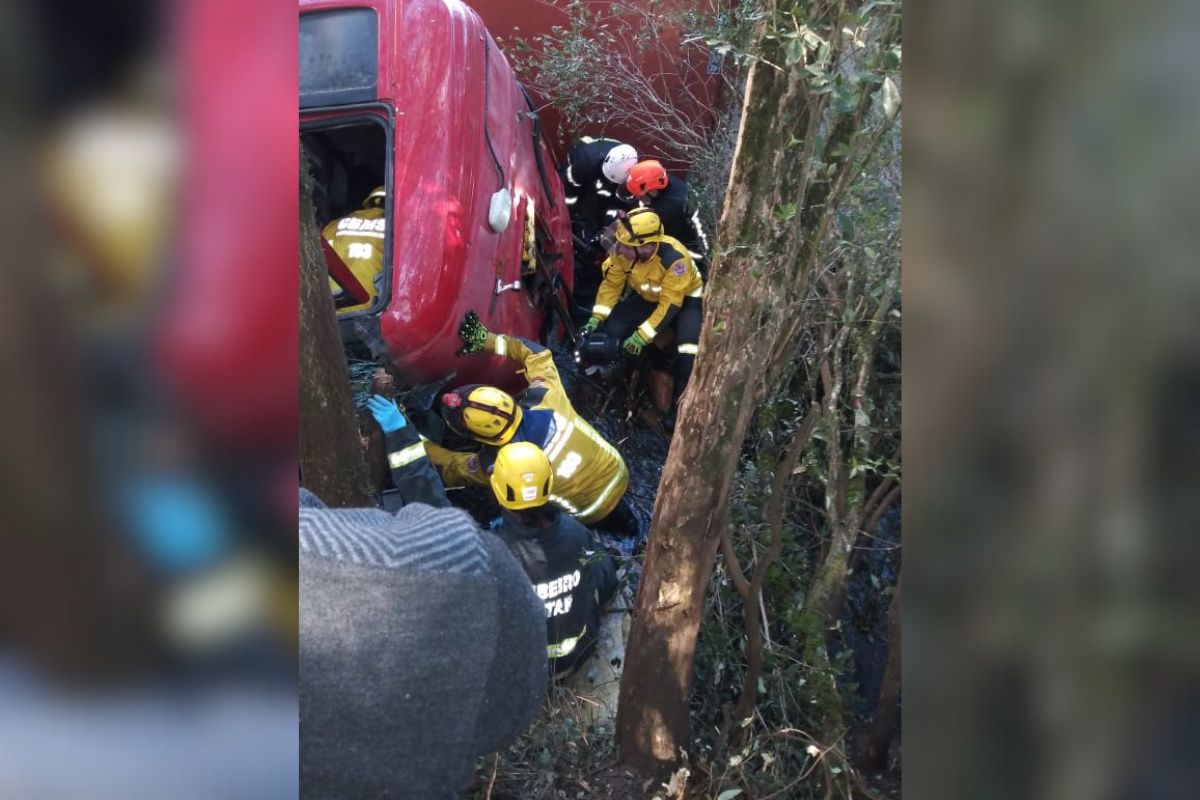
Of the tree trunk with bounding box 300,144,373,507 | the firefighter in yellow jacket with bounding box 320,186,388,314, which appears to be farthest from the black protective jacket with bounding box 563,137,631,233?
the tree trunk with bounding box 300,144,373,507

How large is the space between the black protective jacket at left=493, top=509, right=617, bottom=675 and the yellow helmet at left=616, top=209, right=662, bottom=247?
253cm

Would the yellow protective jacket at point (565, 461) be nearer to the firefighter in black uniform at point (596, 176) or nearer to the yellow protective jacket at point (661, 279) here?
the yellow protective jacket at point (661, 279)

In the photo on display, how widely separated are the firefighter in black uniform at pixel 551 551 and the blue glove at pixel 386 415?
0.44 m

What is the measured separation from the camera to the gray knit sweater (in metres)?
1.14

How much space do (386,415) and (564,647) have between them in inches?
46.8

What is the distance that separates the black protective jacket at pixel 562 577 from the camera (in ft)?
11.3

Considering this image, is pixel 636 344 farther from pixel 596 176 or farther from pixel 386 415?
pixel 386 415

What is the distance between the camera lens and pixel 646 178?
615cm
